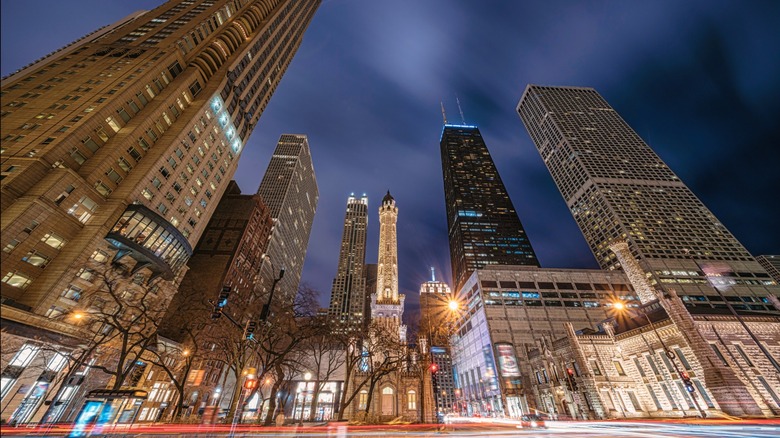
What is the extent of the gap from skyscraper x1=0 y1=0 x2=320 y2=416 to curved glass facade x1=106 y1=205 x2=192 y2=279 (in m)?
0.18

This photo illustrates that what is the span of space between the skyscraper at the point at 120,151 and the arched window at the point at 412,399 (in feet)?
158

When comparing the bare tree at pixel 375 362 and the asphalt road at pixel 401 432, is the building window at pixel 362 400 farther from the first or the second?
the asphalt road at pixel 401 432

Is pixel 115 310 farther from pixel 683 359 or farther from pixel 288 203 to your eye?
pixel 288 203

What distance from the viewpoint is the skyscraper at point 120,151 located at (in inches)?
1443

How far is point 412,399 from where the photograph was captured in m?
50.6

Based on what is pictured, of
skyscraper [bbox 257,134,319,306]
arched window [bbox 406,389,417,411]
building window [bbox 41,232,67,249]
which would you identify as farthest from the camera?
skyscraper [bbox 257,134,319,306]

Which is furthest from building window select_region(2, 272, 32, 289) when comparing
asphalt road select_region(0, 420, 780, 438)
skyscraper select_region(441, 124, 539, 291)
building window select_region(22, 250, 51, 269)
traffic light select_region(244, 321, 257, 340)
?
skyscraper select_region(441, 124, 539, 291)

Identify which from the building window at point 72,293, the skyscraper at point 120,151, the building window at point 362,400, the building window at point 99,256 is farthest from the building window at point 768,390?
the building window at point 99,256

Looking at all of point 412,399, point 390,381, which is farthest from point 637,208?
point 390,381

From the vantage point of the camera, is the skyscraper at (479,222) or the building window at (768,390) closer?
the building window at (768,390)

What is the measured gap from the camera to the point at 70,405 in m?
35.6

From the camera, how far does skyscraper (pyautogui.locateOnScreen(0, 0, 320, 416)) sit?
36.7 metres

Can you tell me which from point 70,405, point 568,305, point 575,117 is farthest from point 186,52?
point 575,117

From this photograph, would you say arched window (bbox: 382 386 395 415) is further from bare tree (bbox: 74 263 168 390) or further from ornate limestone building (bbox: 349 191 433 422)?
bare tree (bbox: 74 263 168 390)
